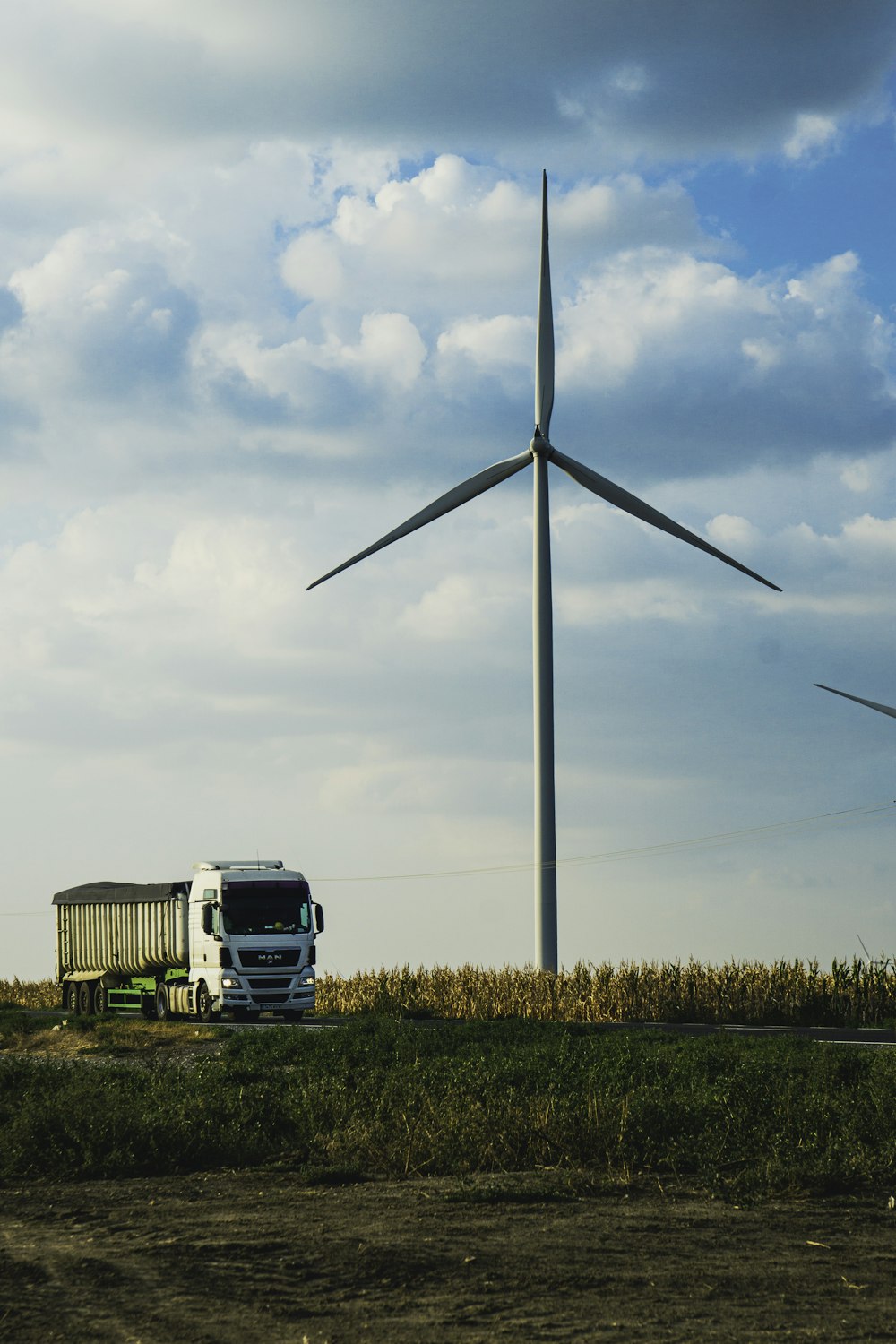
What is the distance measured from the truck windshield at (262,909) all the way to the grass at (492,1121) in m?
18.6

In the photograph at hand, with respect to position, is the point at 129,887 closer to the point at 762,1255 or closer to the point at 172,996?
the point at 172,996

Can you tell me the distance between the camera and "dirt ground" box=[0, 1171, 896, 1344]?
8852 mm

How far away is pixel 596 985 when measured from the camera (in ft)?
141

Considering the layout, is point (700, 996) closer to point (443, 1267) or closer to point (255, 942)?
point (255, 942)

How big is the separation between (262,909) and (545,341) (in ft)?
67.7

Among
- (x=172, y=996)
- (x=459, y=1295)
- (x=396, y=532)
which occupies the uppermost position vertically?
(x=396, y=532)

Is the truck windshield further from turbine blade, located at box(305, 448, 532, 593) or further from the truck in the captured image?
turbine blade, located at box(305, 448, 532, 593)

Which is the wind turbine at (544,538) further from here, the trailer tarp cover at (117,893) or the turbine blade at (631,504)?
the trailer tarp cover at (117,893)

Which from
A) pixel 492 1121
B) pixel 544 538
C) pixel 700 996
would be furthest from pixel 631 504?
pixel 492 1121

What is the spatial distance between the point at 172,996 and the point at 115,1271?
33.5 m

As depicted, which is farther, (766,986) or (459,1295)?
(766,986)

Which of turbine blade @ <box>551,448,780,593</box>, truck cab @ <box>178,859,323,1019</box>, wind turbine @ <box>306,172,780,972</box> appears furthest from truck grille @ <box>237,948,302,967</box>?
turbine blade @ <box>551,448,780,593</box>

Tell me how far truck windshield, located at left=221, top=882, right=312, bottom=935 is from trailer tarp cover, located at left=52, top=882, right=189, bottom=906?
3263 mm

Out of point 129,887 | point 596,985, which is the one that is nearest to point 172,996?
point 129,887
